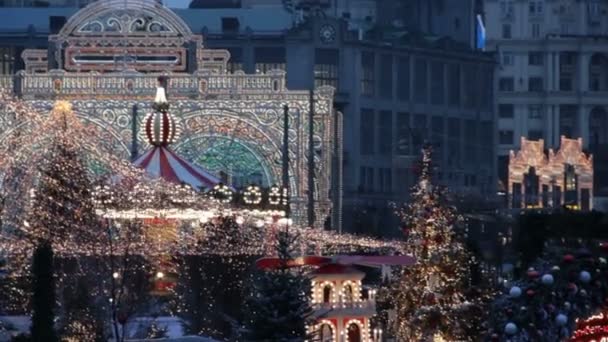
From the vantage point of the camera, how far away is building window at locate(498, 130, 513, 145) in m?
172

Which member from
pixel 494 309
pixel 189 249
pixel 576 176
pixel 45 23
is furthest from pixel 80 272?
pixel 576 176

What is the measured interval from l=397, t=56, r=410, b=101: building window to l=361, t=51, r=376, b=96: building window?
1923 millimetres

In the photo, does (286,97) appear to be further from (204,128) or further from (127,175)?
(127,175)

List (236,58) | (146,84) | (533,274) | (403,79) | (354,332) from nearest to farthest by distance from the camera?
(533,274) → (354,332) → (146,84) → (236,58) → (403,79)

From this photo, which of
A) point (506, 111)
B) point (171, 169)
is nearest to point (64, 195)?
point (171, 169)

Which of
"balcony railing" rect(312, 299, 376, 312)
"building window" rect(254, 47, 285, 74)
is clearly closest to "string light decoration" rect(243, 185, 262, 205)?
"balcony railing" rect(312, 299, 376, 312)

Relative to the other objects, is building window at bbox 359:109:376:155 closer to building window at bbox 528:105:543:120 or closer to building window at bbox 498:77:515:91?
building window at bbox 498:77:515:91

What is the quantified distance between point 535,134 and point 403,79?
147 ft

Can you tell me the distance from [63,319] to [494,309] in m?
20.1

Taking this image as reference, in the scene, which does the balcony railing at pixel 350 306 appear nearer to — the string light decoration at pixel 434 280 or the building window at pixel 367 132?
the string light decoration at pixel 434 280

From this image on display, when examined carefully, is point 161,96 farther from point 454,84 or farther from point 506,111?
point 506,111

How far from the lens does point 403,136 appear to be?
423 feet

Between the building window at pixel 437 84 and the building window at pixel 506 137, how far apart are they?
36587 millimetres

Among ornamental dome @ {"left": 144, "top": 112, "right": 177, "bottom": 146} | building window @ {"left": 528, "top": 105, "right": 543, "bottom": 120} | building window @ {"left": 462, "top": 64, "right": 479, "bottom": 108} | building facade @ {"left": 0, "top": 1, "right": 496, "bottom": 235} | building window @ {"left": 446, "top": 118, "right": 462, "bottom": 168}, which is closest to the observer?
ornamental dome @ {"left": 144, "top": 112, "right": 177, "bottom": 146}
